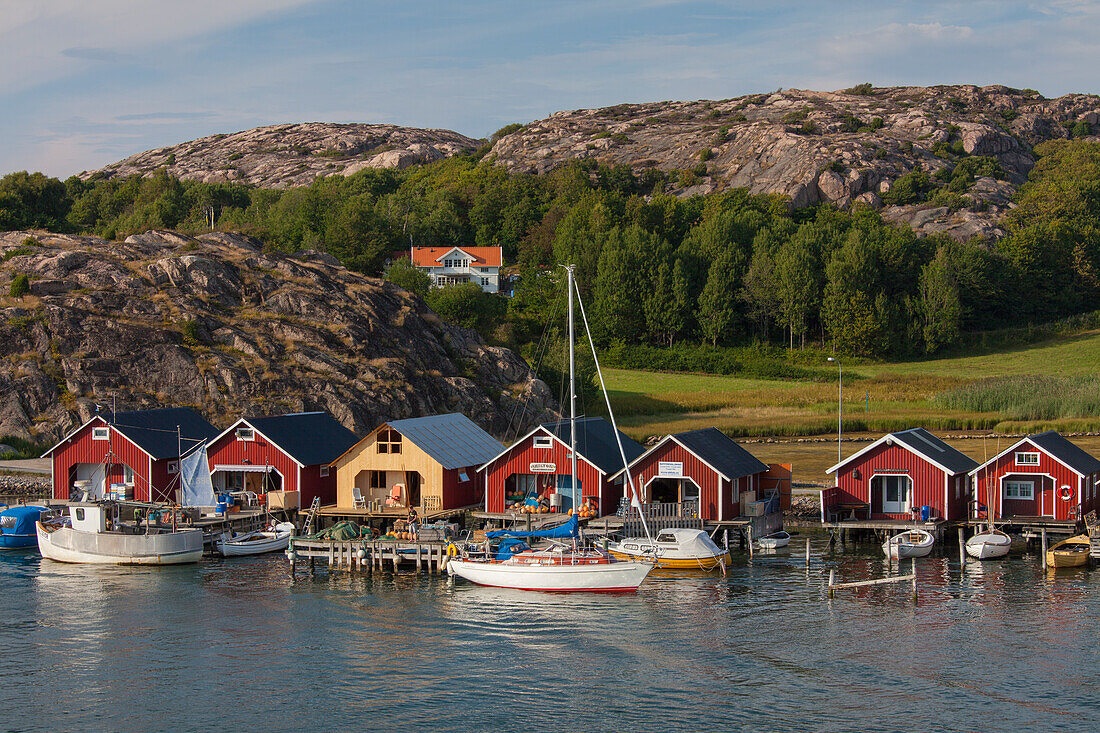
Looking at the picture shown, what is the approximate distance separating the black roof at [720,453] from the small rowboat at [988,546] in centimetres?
1103

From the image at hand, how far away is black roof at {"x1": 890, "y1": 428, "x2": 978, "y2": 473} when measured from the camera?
53.4 m

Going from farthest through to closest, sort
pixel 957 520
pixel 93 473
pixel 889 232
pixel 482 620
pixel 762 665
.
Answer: pixel 889 232 → pixel 93 473 → pixel 957 520 → pixel 482 620 → pixel 762 665

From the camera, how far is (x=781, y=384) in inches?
4823

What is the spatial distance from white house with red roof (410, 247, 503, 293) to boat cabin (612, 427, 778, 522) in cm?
10600

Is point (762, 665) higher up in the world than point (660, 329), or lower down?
lower down

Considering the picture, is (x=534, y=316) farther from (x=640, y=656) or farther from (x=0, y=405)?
(x=640, y=656)

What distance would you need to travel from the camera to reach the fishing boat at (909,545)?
4994cm

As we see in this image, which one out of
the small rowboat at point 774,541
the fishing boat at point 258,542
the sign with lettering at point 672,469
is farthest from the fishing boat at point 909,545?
the fishing boat at point 258,542

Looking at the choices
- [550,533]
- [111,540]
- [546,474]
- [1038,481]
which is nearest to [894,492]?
[1038,481]

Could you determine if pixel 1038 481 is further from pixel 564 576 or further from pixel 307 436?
pixel 307 436

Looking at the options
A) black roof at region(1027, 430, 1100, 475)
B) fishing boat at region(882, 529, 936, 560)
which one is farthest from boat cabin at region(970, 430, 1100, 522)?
fishing boat at region(882, 529, 936, 560)

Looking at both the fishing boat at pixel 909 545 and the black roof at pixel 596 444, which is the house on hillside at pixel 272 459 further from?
the fishing boat at pixel 909 545

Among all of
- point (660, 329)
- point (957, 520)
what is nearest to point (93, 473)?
point (957, 520)

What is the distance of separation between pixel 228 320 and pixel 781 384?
204 ft
